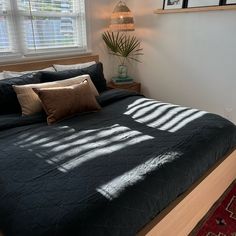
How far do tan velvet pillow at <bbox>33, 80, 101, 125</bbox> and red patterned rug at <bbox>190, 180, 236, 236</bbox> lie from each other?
1.29 m

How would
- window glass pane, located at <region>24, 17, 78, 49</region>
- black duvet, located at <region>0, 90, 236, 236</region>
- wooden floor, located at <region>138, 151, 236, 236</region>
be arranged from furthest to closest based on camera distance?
1. window glass pane, located at <region>24, 17, 78, 49</region>
2. wooden floor, located at <region>138, 151, 236, 236</region>
3. black duvet, located at <region>0, 90, 236, 236</region>

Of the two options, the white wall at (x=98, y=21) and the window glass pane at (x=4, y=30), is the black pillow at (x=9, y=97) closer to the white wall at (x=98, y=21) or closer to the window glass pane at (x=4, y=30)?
the window glass pane at (x=4, y=30)

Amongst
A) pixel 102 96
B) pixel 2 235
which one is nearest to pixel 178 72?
pixel 102 96

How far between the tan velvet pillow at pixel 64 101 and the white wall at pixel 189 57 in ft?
5.03

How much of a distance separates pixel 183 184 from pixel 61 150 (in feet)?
2.52

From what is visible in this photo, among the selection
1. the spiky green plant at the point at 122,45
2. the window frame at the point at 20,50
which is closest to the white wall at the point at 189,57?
the spiky green plant at the point at 122,45

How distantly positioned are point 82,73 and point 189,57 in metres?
1.39

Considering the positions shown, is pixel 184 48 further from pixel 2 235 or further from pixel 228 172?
Result: pixel 2 235

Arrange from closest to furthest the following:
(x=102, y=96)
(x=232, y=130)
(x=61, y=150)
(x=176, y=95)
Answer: (x=61, y=150) < (x=232, y=130) < (x=102, y=96) < (x=176, y=95)

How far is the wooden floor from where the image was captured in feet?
4.19

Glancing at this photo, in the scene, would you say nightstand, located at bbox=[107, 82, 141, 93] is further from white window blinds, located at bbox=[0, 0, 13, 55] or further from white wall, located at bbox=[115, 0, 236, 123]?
white window blinds, located at bbox=[0, 0, 13, 55]

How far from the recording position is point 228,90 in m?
2.85

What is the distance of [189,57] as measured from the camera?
309 centimetres

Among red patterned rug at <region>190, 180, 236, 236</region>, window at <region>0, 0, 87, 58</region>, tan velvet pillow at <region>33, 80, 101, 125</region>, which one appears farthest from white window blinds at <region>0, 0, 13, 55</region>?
red patterned rug at <region>190, 180, 236, 236</region>
